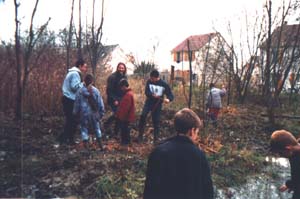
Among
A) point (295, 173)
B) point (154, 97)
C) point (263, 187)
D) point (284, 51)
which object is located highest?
point (284, 51)

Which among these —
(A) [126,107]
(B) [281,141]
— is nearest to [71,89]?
(A) [126,107]

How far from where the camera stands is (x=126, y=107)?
8516mm

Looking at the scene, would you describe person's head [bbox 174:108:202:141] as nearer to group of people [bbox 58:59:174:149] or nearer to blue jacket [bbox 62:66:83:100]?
group of people [bbox 58:59:174:149]

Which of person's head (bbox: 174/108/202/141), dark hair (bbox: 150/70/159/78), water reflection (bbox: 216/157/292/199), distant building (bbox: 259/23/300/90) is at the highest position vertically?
distant building (bbox: 259/23/300/90)

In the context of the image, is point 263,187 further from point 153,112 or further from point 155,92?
point 155,92

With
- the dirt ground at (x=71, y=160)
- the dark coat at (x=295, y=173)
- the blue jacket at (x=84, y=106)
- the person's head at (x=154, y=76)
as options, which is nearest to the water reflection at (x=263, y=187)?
the dirt ground at (x=71, y=160)

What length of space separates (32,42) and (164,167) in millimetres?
8017

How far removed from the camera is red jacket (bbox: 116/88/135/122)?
27.9 ft

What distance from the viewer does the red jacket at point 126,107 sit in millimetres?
8500

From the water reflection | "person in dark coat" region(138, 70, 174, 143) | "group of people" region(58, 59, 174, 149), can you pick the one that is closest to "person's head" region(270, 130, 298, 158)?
the water reflection

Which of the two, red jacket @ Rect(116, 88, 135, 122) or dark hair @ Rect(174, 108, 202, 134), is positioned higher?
dark hair @ Rect(174, 108, 202, 134)

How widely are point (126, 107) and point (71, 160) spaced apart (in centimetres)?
195

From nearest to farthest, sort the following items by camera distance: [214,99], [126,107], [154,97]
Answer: [126,107], [154,97], [214,99]

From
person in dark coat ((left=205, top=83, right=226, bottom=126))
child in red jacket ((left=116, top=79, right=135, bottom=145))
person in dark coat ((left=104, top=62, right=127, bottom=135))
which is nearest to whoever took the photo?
Result: child in red jacket ((left=116, top=79, right=135, bottom=145))
